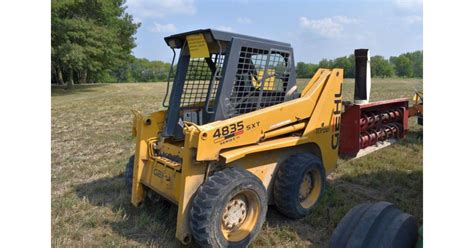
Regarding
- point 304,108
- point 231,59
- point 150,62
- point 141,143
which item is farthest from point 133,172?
point 150,62

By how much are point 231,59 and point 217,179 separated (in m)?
1.30

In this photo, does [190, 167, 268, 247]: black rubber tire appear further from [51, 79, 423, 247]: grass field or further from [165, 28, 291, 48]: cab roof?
[165, 28, 291, 48]: cab roof

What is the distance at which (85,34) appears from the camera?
25000 mm

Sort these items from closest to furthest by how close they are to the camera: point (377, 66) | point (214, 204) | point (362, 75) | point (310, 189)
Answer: point (214, 204)
point (310, 189)
point (362, 75)
point (377, 66)

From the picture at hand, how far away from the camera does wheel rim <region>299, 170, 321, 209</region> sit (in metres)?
4.32

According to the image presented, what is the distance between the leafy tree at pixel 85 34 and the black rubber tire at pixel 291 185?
22946 mm

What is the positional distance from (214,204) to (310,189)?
169cm

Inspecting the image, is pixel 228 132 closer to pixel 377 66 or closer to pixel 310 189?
pixel 310 189

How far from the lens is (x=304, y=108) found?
4.34 meters

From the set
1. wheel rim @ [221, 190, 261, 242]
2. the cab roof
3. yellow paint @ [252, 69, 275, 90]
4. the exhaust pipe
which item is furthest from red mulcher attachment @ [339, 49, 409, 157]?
wheel rim @ [221, 190, 261, 242]

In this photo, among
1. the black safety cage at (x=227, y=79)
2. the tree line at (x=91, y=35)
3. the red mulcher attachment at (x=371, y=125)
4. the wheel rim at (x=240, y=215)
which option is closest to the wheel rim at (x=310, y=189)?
the wheel rim at (x=240, y=215)

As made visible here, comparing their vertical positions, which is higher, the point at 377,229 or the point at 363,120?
the point at 363,120

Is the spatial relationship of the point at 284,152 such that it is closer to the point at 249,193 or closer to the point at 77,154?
the point at 249,193

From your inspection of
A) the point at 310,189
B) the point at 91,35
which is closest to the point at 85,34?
the point at 91,35
